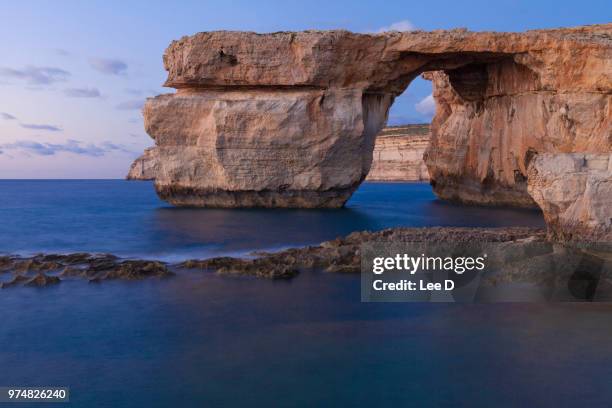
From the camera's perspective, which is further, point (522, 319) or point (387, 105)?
point (387, 105)

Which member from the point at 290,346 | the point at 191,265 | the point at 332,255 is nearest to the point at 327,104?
the point at 332,255

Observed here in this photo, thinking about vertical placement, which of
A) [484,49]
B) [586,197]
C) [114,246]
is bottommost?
[114,246]

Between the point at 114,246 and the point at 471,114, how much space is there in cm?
2049

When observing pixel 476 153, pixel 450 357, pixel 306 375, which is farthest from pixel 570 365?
pixel 476 153

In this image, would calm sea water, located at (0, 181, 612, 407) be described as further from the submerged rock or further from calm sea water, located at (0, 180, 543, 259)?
calm sea water, located at (0, 180, 543, 259)

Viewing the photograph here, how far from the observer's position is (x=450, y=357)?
7.90m

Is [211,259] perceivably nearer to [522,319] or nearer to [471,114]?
[522,319]

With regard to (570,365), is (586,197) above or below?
above

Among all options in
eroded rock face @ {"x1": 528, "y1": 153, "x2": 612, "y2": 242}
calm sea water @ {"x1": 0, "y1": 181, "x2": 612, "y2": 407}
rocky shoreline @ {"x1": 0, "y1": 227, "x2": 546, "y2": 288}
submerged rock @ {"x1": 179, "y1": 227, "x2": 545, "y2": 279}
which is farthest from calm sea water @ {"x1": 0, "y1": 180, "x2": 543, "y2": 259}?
eroded rock face @ {"x1": 528, "y1": 153, "x2": 612, "y2": 242}

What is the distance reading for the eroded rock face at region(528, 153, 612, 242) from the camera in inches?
476

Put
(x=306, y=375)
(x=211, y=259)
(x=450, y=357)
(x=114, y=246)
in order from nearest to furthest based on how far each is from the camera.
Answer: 1. (x=306, y=375)
2. (x=450, y=357)
3. (x=211, y=259)
4. (x=114, y=246)

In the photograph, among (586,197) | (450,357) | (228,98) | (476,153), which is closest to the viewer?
(450,357)

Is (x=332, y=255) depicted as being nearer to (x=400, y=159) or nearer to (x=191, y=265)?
(x=191, y=265)

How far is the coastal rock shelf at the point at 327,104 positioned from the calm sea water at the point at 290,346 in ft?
43.6
